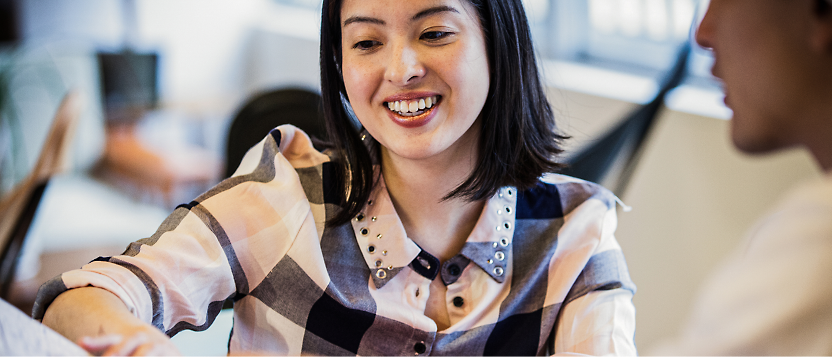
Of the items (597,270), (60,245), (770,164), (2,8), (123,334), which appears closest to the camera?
(123,334)

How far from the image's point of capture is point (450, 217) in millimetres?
1139

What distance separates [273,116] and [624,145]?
936 mm

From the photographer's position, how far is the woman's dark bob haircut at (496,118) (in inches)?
42.5

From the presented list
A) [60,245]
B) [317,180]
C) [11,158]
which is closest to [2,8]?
[11,158]

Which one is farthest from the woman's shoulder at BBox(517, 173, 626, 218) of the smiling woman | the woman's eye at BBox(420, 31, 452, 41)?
the woman's eye at BBox(420, 31, 452, 41)

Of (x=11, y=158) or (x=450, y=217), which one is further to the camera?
(x=11, y=158)

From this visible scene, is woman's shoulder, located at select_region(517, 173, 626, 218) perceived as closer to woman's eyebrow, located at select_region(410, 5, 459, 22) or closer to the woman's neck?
the woman's neck

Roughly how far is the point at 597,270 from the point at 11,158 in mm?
3960

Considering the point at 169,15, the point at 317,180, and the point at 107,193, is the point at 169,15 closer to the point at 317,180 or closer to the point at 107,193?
the point at 107,193

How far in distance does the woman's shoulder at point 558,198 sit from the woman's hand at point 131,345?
64 cm

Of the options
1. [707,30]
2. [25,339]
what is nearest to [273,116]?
[25,339]

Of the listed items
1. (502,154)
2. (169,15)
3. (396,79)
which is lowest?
(169,15)

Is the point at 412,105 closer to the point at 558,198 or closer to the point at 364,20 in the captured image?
the point at 364,20

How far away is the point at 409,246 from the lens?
3.52 ft
